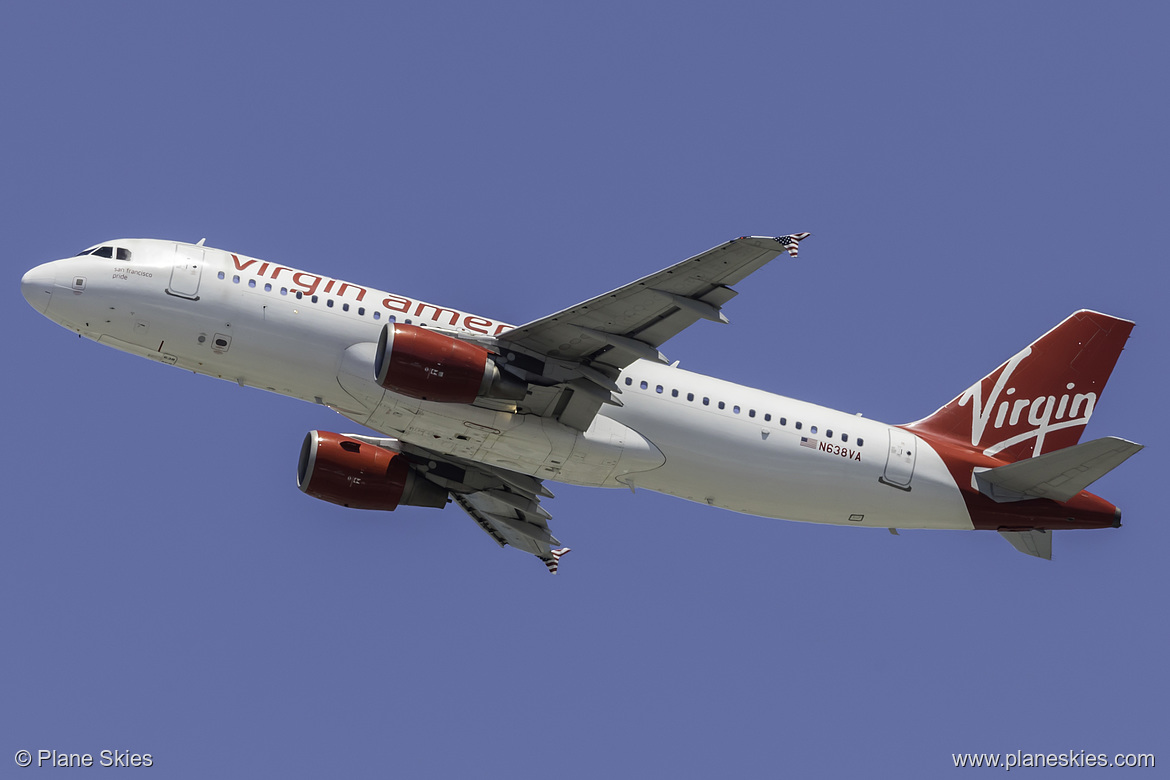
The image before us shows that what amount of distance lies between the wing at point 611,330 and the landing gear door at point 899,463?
8995mm

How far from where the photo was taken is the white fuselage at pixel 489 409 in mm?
36781

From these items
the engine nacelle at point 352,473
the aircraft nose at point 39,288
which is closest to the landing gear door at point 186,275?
the aircraft nose at point 39,288

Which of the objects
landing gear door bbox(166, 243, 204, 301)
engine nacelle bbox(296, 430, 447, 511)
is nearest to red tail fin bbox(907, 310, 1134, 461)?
engine nacelle bbox(296, 430, 447, 511)

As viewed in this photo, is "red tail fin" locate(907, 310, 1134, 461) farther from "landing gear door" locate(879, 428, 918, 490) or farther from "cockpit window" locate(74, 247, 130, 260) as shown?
"cockpit window" locate(74, 247, 130, 260)

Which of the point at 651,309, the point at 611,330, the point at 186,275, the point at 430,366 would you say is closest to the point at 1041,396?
the point at 651,309

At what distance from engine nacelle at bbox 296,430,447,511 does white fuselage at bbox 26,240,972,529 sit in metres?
3.60

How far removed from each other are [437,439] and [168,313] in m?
8.01

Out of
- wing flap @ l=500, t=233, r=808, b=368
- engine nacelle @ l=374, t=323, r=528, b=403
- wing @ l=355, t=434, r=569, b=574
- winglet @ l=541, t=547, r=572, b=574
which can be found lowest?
winglet @ l=541, t=547, r=572, b=574

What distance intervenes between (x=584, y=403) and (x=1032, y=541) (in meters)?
15.8

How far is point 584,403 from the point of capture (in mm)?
38031

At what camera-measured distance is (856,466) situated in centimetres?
4128

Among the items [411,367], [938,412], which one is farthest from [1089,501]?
[411,367]

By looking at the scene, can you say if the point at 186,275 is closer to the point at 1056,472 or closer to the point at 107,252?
the point at 107,252

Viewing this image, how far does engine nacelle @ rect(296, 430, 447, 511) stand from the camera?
138 feet
